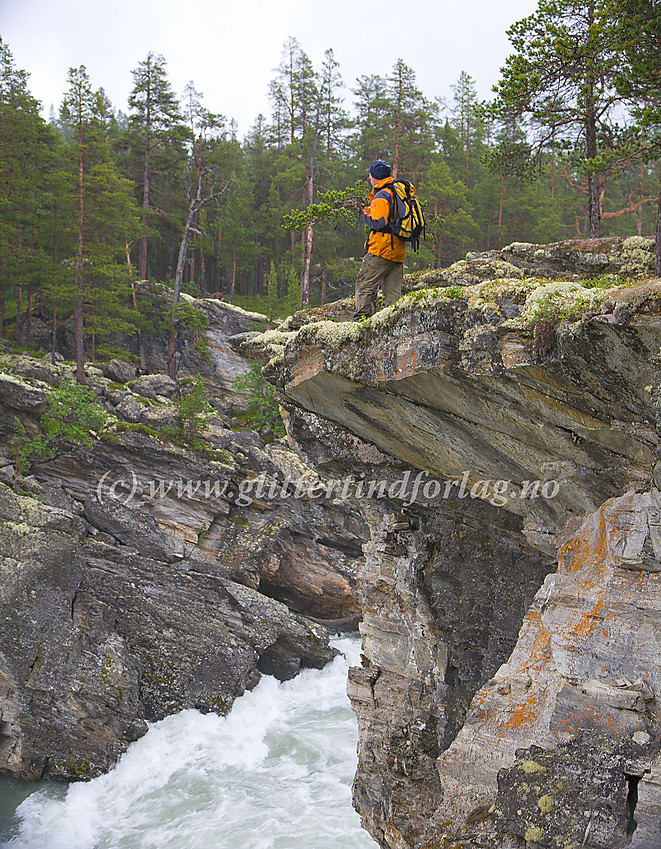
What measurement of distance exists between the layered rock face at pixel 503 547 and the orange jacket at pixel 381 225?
115 cm

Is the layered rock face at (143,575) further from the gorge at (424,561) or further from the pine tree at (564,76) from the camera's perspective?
the pine tree at (564,76)

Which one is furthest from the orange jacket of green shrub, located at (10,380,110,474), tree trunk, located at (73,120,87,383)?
tree trunk, located at (73,120,87,383)

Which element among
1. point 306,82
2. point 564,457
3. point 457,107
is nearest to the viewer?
point 564,457

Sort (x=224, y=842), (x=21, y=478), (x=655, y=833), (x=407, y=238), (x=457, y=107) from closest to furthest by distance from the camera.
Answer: (x=655, y=833)
(x=407, y=238)
(x=224, y=842)
(x=21, y=478)
(x=457, y=107)

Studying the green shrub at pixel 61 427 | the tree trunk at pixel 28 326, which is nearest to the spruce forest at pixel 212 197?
the tree trunk at pixel 28 326

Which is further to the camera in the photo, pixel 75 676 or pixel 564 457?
pixel 75 676

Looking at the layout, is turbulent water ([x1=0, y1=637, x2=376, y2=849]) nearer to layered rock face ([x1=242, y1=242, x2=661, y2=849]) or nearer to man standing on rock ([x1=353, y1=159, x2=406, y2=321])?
layered rock face ([x1=242, y1=242, x2=661, y2=849])

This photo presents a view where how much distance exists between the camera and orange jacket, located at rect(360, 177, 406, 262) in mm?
8250

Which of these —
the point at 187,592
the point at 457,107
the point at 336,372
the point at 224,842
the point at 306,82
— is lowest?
the point at 224,842

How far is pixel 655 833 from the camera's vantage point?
5527 millimetres

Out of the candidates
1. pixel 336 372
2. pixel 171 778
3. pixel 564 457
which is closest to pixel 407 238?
pixel 336 372

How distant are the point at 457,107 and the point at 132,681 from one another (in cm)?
3878

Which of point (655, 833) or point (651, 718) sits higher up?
point (651, 718)

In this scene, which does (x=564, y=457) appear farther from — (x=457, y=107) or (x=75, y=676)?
(x=457, y=107)
